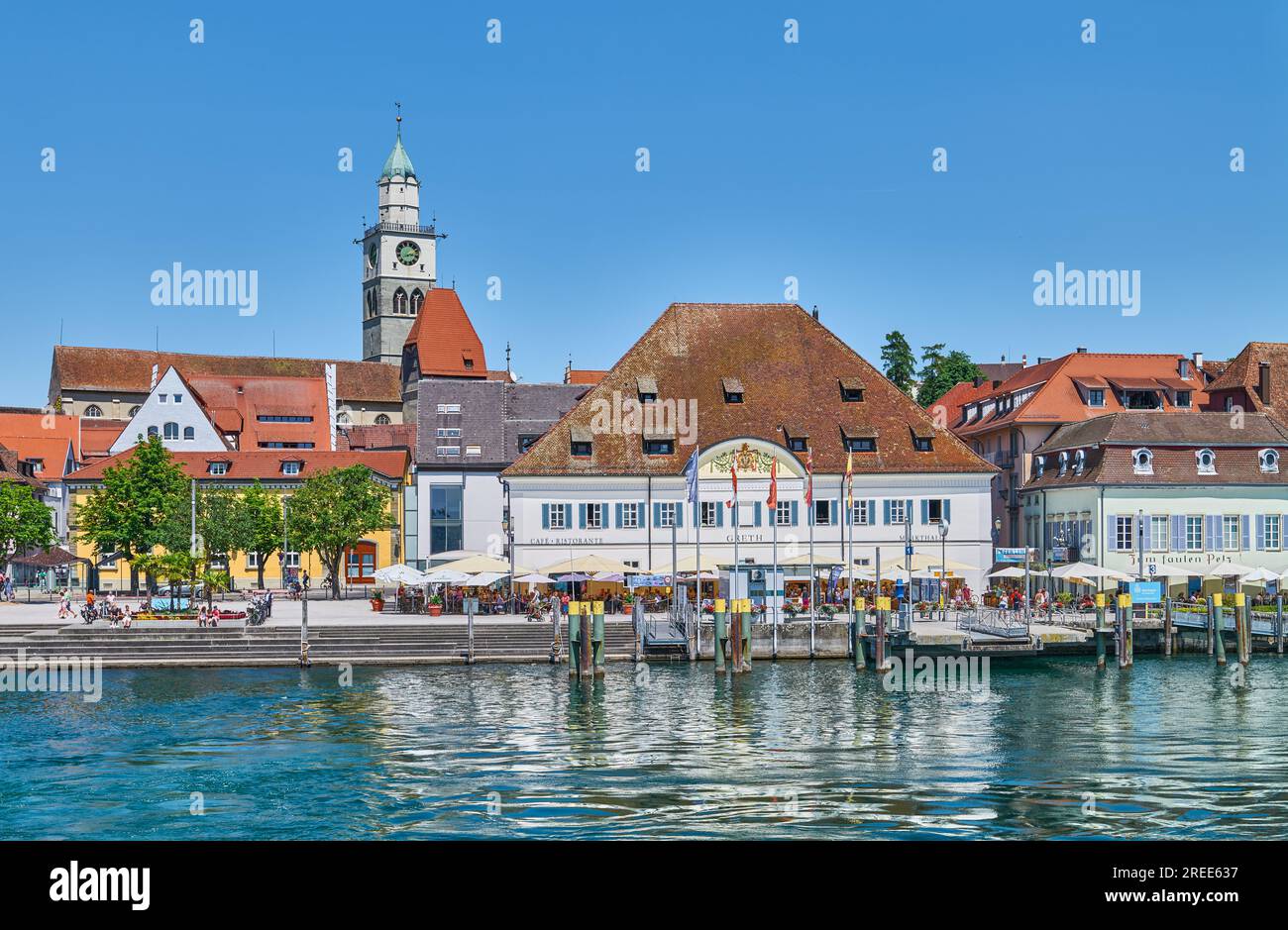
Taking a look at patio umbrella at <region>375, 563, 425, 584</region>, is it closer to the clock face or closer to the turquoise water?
the turquoise water

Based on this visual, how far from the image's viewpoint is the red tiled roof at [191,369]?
132250mm

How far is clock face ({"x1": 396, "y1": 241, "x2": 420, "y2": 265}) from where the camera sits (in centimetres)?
17012

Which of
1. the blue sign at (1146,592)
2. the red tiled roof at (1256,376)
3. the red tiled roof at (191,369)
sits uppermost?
the red tiled roof at (191,369)

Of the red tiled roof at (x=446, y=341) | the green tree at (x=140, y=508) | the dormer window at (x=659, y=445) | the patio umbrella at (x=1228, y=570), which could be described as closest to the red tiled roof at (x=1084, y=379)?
the patio umbrella at (x=1228, y=570)

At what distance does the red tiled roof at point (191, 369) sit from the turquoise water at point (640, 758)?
92417 mm

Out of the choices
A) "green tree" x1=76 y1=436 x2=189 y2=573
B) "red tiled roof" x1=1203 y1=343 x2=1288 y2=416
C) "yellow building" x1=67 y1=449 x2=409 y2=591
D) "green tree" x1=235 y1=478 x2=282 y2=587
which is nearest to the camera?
"red tiled roof" x1=1203 y1=343 x2=1288 y2=416

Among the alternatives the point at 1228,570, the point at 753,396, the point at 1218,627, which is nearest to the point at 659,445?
the point at 753,396

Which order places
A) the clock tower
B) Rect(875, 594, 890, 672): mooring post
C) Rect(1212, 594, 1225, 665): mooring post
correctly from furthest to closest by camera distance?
the clock tower < Rect(1212, 594, 1225, 665): mooring post < Rect(875, 594, 890, 672): mooring post

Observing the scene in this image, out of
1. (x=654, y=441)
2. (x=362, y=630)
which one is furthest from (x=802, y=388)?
(x=362, y=630)

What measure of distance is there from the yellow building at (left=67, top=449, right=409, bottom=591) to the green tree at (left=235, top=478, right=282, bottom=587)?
3.08 meters

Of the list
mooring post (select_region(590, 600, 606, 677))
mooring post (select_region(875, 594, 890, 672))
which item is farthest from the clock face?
mooring post (select_region(875, 594, 890, 672))

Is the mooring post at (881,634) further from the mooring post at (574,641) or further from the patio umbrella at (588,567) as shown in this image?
the patio umbrella at (588,567)
